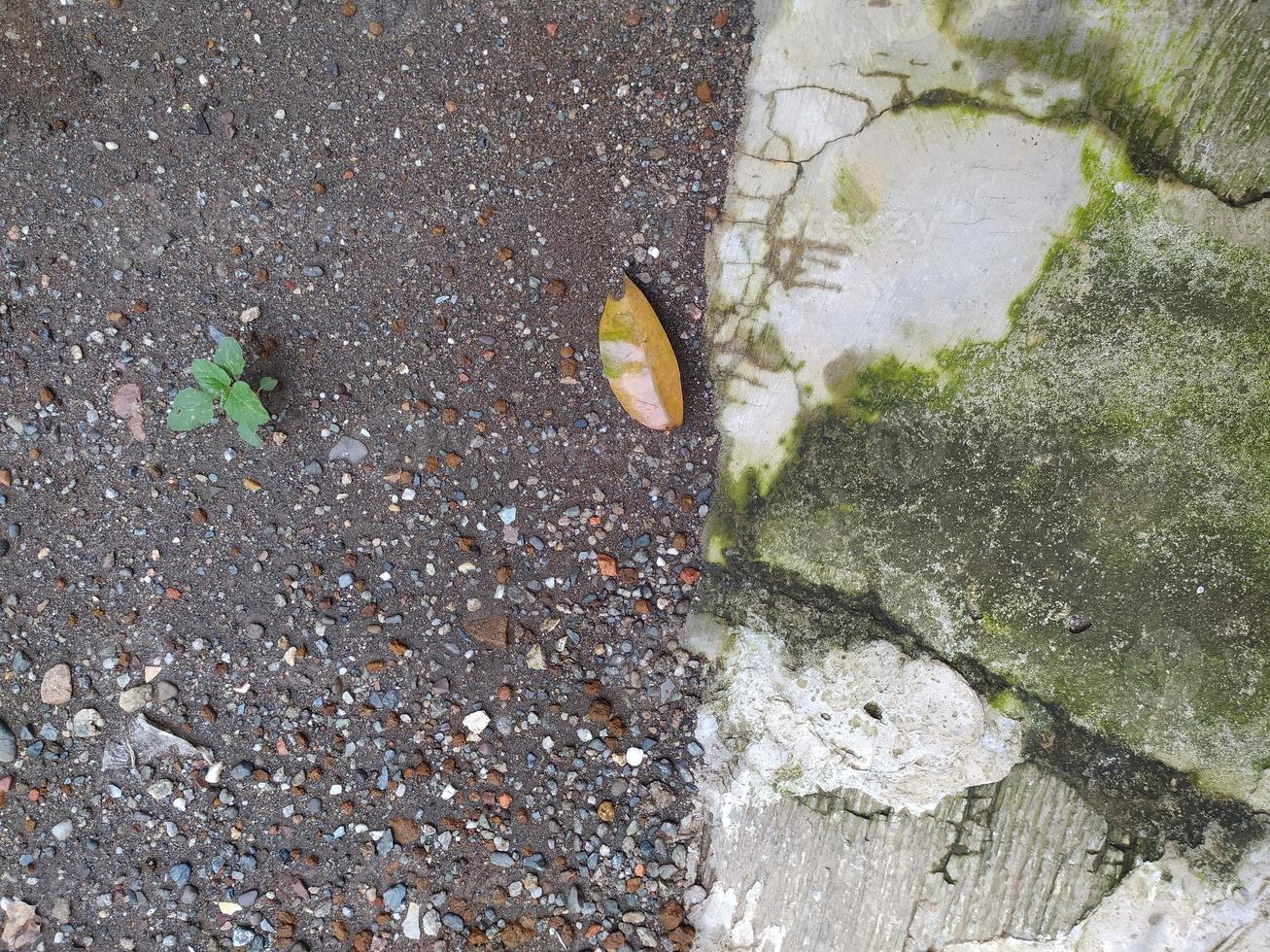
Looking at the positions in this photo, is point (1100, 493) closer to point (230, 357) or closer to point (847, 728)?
point (847, 728)

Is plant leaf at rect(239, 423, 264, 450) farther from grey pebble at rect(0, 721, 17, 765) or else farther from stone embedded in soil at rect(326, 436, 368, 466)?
grey pebble at rect(0, 721, 17, 765)

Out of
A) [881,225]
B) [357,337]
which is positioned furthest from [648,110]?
[357,337]

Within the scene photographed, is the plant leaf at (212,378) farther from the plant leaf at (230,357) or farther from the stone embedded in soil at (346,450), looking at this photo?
the stone embedded in soil at (346,450)

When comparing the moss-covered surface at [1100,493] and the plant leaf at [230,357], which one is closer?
the moss-covered surface at [1100,493]

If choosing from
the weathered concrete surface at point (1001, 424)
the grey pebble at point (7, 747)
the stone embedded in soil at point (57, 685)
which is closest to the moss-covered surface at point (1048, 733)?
the weathered concrete surface at point (1001, 424)

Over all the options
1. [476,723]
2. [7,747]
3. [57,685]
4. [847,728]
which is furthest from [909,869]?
[7,747]

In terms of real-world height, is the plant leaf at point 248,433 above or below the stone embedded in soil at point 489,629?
above

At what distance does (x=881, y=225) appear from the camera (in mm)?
1759

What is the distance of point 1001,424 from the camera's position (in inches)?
67.1

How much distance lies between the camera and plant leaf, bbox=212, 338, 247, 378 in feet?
5.71

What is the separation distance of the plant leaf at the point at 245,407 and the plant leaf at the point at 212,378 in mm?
36

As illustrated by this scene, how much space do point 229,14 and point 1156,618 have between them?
283cm

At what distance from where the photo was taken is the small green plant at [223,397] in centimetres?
173

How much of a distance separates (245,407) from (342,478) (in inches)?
11.6
